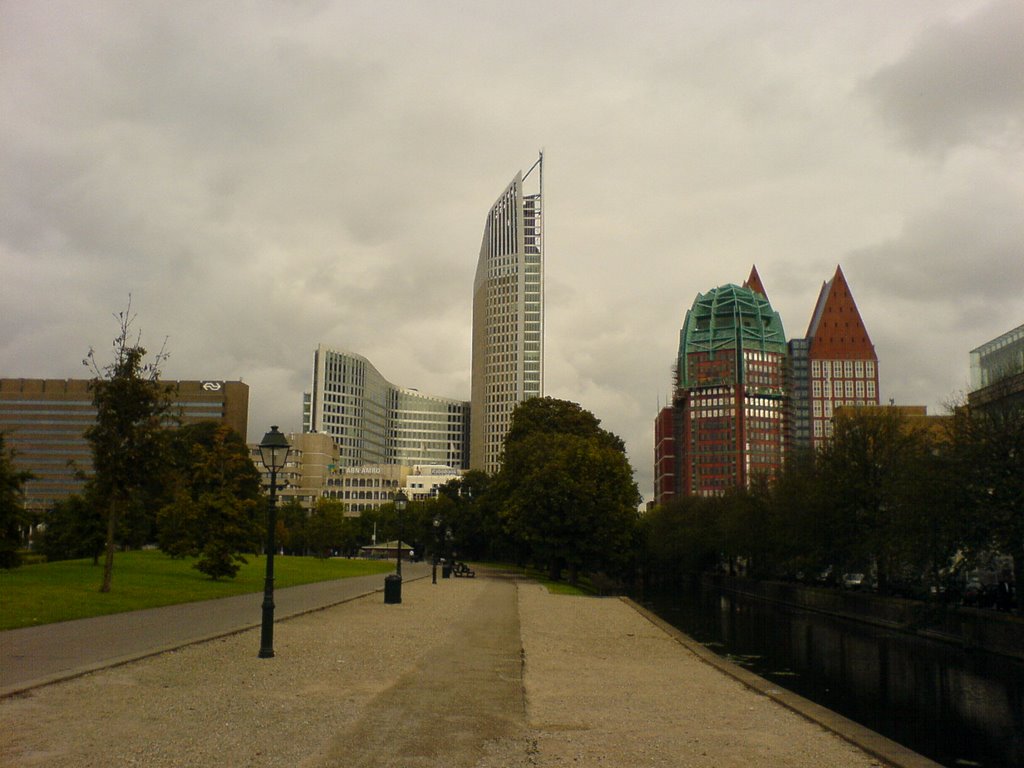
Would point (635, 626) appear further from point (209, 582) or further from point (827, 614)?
point (827, 614)

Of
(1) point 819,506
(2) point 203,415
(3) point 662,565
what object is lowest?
(3) point 662,565

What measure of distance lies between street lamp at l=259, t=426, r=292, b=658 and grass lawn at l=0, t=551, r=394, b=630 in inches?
279

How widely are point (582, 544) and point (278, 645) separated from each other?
43.5 m

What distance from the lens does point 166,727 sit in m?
10.5

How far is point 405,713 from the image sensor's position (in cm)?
1197

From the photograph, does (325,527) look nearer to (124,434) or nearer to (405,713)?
(124,434)

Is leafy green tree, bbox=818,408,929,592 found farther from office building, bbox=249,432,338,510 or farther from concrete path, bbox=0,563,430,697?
office building, bbox=249,432,338,510

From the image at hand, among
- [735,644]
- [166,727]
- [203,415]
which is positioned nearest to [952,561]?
[735,644]

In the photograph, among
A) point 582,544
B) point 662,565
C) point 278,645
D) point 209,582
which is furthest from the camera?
point 662,565

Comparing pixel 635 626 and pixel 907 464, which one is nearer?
pixel 635 626

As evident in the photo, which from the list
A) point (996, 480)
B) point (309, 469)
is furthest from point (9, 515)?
point (309, 469)

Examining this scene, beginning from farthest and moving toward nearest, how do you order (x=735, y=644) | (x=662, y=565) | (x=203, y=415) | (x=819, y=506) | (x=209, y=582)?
(x=203, y=415)
(x=662, y=565)
(x=819, y=506)
(x=209, y=582)
(x=735, y=644)

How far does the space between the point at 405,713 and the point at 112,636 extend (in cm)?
1034

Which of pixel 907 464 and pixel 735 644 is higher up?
pixel 907 464
